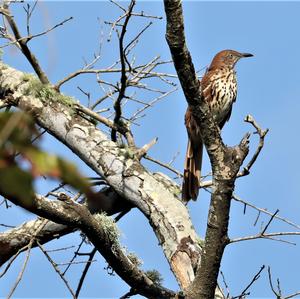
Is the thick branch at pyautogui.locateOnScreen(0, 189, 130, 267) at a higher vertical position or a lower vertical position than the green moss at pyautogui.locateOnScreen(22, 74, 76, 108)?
lower

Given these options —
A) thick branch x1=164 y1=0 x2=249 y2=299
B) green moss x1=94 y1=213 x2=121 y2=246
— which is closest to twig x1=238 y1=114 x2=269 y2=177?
thick branch x1=164 y1=0 x2=249 y2=299

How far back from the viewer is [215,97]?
533 cm

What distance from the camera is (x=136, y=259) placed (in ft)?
13.3

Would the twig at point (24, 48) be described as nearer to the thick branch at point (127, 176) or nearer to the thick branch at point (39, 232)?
the thick branch at point (127, 176)

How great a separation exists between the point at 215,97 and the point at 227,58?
25.8 inches

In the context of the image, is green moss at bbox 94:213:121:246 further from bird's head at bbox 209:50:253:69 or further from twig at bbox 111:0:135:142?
bird's head at bbox 209:50:253:69

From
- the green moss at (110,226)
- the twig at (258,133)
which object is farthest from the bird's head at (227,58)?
the twig at (258,133)

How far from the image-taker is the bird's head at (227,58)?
5.72 metres

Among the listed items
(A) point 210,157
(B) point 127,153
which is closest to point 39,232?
(B) point 127,153

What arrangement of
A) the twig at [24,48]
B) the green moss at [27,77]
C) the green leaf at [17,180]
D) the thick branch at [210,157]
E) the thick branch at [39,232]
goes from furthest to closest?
the green moss at [27,77] → the thick branch at [39,232] → the twig at [24,48] → the thick branch at [210,157] → the green leaf at [17,180]

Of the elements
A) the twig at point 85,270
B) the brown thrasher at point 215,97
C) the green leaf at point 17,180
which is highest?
the brown thrasher at point 215,97

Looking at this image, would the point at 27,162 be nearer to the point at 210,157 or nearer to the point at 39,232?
the point at 210,157

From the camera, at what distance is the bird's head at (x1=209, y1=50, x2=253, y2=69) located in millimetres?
5723

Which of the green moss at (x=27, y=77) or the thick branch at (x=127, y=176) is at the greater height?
the green moss at (x=27, y=77)
